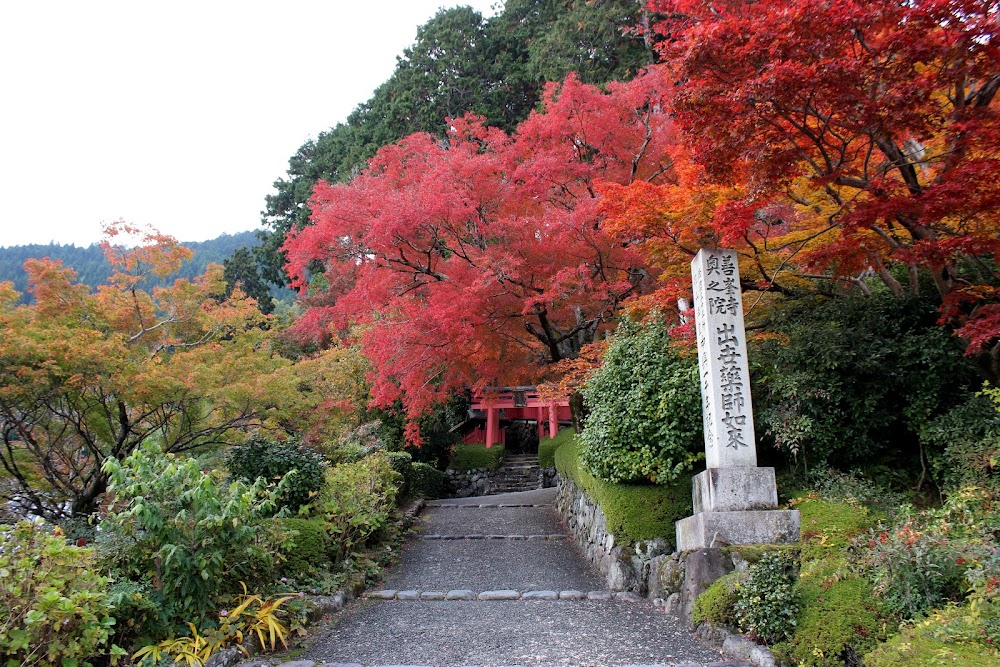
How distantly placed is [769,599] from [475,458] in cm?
1471

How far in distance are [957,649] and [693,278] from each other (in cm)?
405

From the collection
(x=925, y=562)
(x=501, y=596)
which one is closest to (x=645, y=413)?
(x=501, y=596)

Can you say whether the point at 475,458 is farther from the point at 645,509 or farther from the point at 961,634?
the point at 961,634

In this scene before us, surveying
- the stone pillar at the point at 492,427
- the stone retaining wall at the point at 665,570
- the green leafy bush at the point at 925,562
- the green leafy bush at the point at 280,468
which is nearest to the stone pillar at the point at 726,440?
the stone retaining wall at the point at 665,570

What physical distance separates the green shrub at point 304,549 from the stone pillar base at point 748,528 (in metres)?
3.77

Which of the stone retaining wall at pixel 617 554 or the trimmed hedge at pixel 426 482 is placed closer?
the stone retaining wall at pixel 617 554

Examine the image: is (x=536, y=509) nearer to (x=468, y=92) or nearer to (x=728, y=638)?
(x=728, y=638)

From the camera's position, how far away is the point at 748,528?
5.61 metres

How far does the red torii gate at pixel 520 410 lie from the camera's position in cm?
1898

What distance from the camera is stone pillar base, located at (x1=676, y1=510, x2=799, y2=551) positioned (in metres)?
5.55

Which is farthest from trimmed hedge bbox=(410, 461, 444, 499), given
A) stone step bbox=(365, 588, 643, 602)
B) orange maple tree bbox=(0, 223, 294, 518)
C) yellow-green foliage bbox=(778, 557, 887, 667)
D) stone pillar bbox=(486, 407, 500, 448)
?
yellow-green foliage bbox=(778, 557, 887, 667)

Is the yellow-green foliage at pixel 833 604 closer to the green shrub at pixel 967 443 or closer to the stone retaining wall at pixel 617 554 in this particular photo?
the green shrub at pixel 967 443

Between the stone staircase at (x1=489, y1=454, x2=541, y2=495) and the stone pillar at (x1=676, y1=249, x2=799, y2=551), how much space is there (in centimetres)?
1168

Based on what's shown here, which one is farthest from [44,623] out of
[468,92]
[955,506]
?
[468,92]
